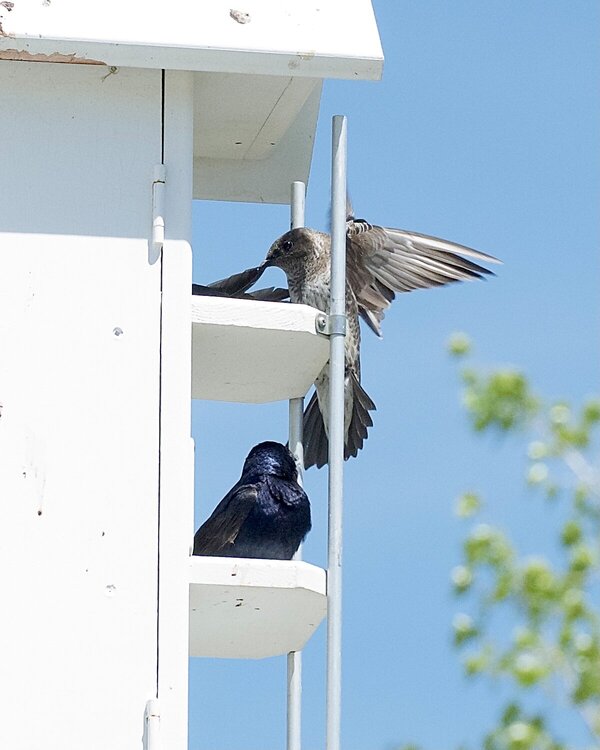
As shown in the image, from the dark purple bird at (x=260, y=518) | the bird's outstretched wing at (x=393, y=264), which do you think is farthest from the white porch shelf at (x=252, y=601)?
the bird's outstretched wing at (x=393, y=264)

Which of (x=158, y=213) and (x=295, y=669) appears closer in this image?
(x=158, y=213)

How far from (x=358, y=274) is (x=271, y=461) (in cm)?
79

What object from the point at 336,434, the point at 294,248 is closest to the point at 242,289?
the point at 294,248

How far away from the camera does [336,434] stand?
159 inches

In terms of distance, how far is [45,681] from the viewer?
12.2 feet

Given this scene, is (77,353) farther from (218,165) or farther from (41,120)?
(218,165)

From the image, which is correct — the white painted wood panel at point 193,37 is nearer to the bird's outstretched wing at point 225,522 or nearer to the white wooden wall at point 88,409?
the white wooden wall at point 88,409

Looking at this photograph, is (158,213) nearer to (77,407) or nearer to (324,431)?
(77,407)

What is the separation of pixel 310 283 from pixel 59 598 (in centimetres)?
131

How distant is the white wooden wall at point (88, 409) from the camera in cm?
374

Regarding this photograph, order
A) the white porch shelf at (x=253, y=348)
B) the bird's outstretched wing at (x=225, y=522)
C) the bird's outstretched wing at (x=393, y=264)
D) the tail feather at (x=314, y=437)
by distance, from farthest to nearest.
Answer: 1. the bird's outstretched wing at (x=393, y=264)
2. the tail feather at (x=314, y=437)
3. the bird's outstretched wing at (x=225, y=522)
4. the white porch shelf at (x=253, y=348)

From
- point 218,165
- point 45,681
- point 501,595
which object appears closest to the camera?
point 501,595

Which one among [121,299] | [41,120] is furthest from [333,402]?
[41,120]

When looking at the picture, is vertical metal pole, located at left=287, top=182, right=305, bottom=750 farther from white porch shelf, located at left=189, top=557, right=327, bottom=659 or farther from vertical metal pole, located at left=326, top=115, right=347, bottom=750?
vertical metal pole, located at left=326, top=115, right=347, bottom=750
